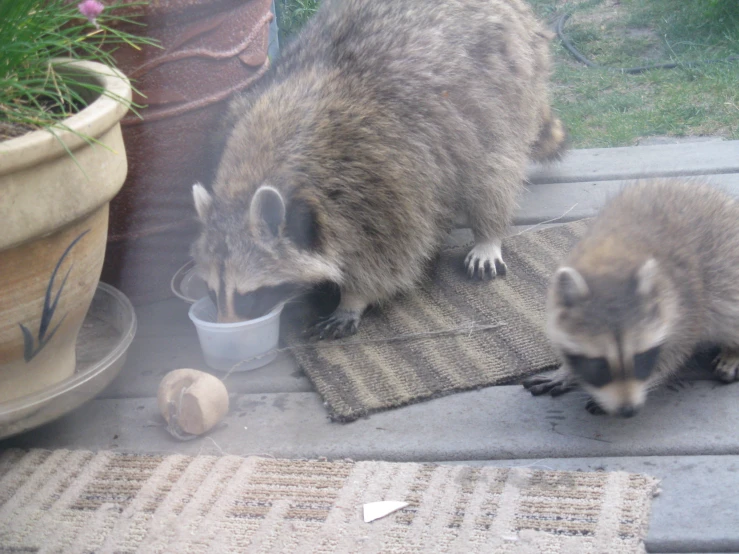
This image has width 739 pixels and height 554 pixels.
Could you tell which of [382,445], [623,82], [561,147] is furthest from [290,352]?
[623,82]

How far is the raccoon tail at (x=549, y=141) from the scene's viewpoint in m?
3.70

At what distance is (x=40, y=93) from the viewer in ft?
7.23

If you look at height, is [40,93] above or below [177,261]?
above

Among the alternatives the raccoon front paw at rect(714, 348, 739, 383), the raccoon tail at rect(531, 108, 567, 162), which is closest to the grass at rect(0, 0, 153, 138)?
the raccoon front paw at rect(714, 348, 739, 383)

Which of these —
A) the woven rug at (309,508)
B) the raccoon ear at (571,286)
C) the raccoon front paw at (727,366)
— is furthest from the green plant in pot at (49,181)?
the raccoon front paw at (727,366)

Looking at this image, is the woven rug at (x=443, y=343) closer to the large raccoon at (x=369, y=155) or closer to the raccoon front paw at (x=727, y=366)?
the large raccoon at (x=369, y=155)

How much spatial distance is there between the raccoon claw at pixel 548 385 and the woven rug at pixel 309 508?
384 mm

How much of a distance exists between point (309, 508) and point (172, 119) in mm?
1513

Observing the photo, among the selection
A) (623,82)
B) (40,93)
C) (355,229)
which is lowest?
(623,82)

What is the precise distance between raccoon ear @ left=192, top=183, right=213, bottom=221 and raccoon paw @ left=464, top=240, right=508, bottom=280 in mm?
1024

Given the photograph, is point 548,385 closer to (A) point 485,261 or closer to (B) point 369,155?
(A) point 485,261

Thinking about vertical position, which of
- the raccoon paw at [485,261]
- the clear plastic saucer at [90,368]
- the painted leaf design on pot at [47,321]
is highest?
the painted leaf design on pot at [47,321]

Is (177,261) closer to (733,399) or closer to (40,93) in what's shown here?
(40,93)

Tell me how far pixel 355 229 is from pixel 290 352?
0.47 metres
